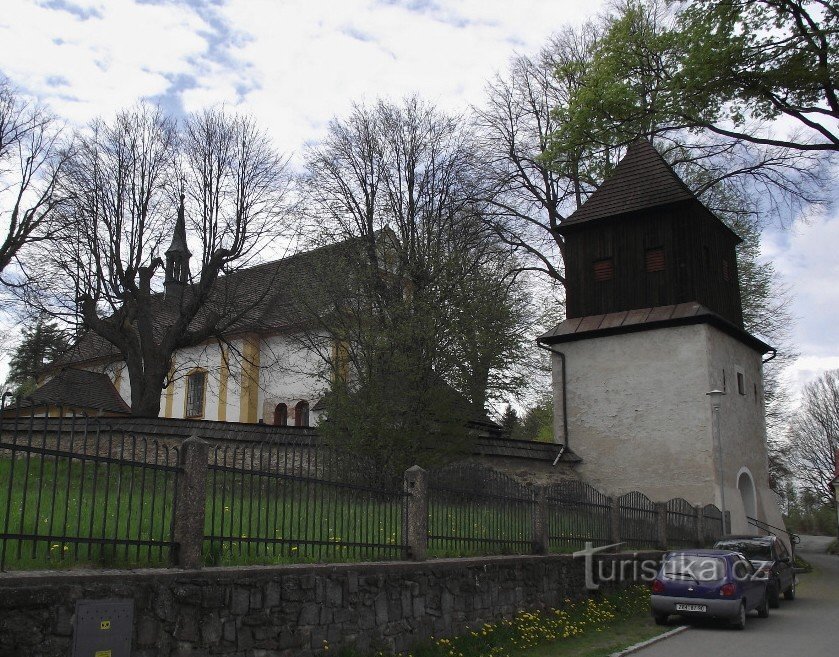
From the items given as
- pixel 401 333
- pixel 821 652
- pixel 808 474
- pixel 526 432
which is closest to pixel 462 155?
pixel 401 333

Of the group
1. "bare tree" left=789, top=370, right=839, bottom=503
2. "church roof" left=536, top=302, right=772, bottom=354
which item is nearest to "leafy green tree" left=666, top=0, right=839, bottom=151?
"church roof" left=536, top=302, right=772, bottom=354

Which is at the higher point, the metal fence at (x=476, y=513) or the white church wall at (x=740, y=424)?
the white church wall at (x=740, y=424)

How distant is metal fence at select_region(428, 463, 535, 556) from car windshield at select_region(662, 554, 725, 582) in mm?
2575

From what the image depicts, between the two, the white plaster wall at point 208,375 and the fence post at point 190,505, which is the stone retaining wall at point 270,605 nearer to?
the fence post at point 190,505

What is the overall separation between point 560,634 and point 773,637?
3.26 meters

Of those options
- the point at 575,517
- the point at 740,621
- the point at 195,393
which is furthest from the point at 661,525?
the point at 195,393

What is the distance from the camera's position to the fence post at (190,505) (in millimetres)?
7125

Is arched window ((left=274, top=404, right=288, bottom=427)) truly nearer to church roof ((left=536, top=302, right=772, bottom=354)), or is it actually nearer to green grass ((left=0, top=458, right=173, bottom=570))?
church roof ((left=536, top=302, right=772, bottom=354))

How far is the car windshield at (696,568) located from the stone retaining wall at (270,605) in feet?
11.1

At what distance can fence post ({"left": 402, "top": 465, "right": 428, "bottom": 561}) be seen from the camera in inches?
399

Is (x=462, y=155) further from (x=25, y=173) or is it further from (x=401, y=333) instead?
(x=25, y=173)

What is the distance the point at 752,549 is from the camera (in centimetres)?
1672

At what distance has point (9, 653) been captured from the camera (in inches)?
218

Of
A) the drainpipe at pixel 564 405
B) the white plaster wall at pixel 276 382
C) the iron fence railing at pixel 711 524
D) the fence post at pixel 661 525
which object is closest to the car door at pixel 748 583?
the fence post at pixel 661 525
